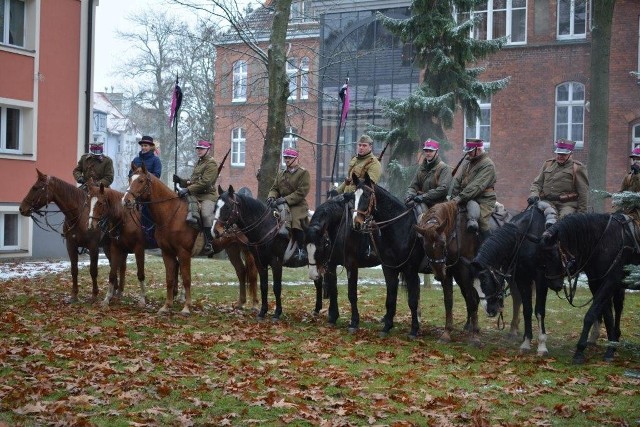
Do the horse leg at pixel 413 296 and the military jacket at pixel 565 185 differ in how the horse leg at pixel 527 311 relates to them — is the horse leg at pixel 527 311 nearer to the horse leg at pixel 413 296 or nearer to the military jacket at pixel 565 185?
the military jacket at pixel 565 185

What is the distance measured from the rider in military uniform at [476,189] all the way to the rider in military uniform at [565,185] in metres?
0.67

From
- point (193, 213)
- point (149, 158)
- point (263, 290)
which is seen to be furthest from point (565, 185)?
point (149, 158)

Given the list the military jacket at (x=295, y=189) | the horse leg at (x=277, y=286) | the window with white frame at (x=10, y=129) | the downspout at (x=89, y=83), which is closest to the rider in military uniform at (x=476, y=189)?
the military jacket at (x=295, y=189)

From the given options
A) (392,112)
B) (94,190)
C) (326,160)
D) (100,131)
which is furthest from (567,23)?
(100,131)

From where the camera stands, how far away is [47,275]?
22641 millimetres

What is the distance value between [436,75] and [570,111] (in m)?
14.7

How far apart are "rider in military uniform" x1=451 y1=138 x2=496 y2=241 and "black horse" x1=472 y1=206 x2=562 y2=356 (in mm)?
857

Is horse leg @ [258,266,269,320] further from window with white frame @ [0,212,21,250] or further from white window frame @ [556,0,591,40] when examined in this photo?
white window frame @ [556,0,591,40]

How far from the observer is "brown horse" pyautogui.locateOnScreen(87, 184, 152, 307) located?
15969 millimetres

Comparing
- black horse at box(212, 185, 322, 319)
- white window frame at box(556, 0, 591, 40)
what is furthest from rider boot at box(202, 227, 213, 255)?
white window frame at box(556, 0, 591, 40)

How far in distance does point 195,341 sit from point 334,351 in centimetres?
194

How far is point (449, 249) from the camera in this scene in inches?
523

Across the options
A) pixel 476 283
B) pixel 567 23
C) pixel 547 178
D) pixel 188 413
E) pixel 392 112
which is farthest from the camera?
pixel 567 23

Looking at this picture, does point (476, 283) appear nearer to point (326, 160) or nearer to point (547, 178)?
point (547, 178)
